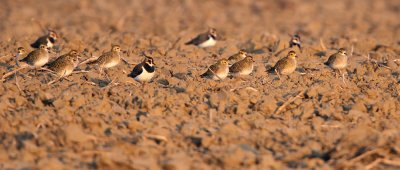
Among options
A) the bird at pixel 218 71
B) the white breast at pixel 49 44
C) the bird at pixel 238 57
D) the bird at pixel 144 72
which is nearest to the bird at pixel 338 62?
the bird at pixel 238 57

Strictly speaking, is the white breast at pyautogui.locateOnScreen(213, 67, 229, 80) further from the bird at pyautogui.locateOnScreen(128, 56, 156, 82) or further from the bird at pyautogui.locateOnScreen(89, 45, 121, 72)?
the bird at pyautogui.locateOnScreen(89, 45, 121, 72)

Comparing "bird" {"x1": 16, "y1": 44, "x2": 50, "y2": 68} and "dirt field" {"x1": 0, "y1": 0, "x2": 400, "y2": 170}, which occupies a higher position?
"bird" {"x1": 16, "y1": 44, "x2": 50, "y2": 68}

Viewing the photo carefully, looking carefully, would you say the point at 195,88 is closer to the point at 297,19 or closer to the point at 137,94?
the point at 137,94

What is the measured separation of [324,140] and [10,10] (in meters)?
16.5

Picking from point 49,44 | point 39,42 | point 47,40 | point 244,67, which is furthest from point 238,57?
point 39,42

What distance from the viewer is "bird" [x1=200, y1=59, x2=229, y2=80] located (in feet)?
34.9

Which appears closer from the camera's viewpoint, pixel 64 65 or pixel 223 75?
pixel 64 65

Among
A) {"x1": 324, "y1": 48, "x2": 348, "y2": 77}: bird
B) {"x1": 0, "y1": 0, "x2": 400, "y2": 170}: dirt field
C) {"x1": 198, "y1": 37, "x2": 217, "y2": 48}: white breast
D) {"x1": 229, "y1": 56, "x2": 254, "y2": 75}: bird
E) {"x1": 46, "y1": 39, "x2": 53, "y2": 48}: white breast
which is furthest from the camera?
{"x1": 198, "y1": 37, "x2": 217, "y2": 48}: white breast

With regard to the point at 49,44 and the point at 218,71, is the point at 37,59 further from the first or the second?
the point at 218,71

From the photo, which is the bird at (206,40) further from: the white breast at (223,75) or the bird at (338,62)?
the white breast at (223,75)

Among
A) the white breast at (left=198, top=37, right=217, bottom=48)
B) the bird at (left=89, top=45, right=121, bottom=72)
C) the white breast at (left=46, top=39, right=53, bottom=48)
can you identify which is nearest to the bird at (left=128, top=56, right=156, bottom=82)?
the bird at (left=89, top=45, right=121, bottom=72)

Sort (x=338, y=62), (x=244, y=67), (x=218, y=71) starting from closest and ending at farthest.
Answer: (x=218, y=71)
(x=244, y=67)
(x=338, y=62)

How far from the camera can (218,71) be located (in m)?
10.7

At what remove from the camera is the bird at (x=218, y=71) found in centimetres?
1064
